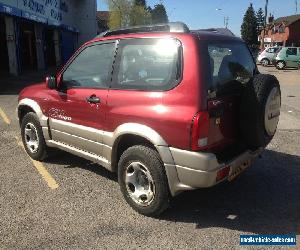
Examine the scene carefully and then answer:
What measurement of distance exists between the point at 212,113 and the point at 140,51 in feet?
3.61

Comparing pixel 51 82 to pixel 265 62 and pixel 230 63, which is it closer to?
pixel 230 63

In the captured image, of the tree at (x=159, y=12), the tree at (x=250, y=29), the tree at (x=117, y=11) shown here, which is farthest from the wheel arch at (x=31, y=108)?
the tree at (x=159, y=12)

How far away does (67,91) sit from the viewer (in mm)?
4898

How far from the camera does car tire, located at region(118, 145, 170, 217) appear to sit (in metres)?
3.85

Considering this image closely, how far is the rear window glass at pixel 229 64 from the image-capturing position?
150 inches

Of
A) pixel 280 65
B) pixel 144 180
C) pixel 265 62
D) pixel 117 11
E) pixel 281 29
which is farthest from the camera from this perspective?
pixel 117 11

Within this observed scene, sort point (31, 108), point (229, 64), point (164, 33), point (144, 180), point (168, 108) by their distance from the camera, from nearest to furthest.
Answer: point (168, 108) → point (164, 33) → point (144, 180) → point (229, 64) → point (31, 108)

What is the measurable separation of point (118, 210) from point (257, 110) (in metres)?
1.87

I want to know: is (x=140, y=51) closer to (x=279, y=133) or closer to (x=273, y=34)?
(x=279, y=133)

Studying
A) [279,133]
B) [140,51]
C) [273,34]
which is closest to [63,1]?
[279,133]

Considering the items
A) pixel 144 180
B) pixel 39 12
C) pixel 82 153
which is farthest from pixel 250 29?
pixel 144 180

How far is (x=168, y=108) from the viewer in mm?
3680

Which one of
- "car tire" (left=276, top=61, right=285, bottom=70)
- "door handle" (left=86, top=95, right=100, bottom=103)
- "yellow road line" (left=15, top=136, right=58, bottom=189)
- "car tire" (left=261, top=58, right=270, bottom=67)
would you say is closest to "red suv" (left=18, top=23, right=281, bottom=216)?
"door handle" (left=86, top=95, right=100, bottom=103)

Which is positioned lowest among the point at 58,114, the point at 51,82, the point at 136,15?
the point at 58,114
